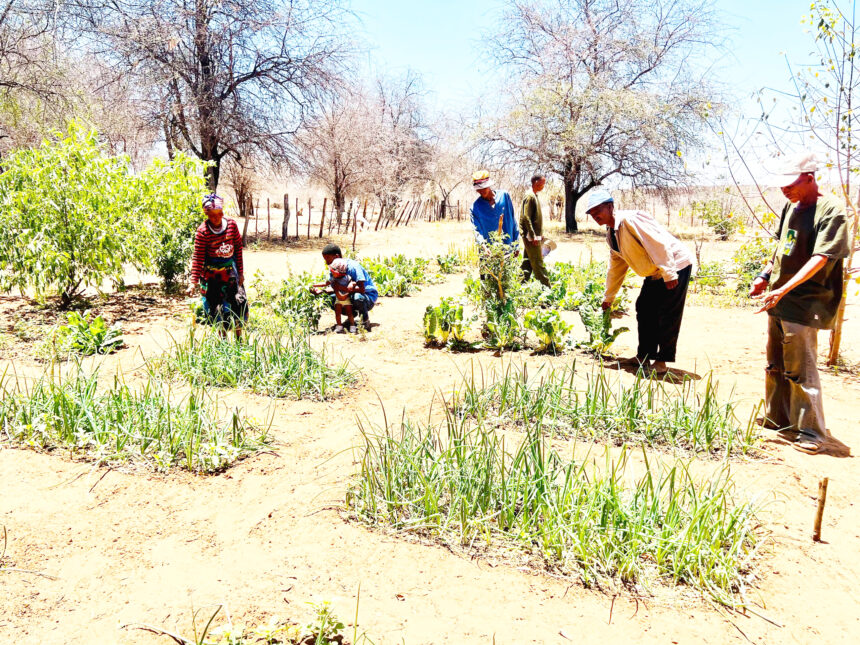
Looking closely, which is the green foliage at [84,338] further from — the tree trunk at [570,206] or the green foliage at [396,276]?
the tree trunk at [570,206]

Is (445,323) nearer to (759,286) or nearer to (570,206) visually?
(759,286)

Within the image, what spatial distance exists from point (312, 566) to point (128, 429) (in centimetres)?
165

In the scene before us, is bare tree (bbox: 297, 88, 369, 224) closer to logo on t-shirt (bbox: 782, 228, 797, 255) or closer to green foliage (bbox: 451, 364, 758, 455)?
green foliage (bbox: 451, 364, 758, 455)

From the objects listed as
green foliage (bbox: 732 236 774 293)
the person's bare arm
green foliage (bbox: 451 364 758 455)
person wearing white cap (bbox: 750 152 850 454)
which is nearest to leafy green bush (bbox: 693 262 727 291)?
green foliage (bbox: 732 236 774 293)

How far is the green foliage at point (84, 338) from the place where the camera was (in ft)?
17.8

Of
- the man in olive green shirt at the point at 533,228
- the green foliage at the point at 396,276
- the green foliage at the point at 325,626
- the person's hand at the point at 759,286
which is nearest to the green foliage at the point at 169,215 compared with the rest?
the green foliage at the point at 396,276

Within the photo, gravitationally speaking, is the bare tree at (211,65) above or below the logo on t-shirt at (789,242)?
above

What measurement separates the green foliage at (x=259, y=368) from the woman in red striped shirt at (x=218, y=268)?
66cm

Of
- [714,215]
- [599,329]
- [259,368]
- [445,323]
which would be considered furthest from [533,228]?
[714,215]

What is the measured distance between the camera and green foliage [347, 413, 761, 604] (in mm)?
2438

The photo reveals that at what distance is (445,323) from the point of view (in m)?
5.99

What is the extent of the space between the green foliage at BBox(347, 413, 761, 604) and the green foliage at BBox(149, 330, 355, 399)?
1.63 m

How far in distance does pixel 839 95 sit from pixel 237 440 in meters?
5.51

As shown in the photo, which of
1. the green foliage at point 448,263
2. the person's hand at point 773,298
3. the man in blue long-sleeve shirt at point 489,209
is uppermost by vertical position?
the man in blue long-sleeve shirt at point 489,209
